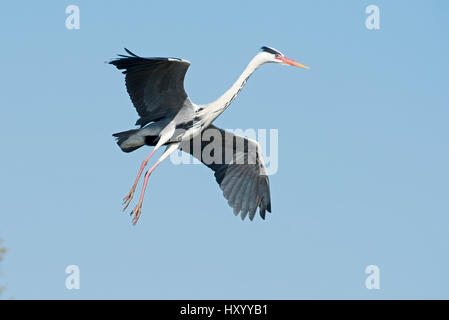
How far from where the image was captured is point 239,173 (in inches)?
681

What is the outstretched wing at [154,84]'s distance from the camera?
14.5 m

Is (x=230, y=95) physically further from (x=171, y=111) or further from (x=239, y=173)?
(x=239, y=173)

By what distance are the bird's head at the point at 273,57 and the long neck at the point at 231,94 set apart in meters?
0.19

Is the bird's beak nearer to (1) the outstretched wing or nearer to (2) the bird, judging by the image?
(2) the bird

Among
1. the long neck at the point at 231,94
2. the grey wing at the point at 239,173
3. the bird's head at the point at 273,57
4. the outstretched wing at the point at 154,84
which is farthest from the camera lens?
the grey wing at the point at 239,173

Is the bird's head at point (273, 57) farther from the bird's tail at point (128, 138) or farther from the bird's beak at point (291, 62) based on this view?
the bird's tail at point (128, 138)

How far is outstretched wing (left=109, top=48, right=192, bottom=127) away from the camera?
47.5ft

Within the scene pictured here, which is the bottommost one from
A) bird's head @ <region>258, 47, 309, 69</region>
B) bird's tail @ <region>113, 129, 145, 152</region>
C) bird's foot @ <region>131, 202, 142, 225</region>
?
bird's foot @ <region>131, 202, 142, 225</region>

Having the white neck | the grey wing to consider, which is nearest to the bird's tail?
the white neck

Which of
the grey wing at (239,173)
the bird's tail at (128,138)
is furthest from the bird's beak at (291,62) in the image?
the bird's tail at (128,138)

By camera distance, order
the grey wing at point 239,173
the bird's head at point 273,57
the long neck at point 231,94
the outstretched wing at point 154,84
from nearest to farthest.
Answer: the outstretched wing at point 154,84
the long neck at point 231,94
the bird's head at point 273,57
the grey wing at point 239,173

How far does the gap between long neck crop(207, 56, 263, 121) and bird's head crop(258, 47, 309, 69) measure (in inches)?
7.4
